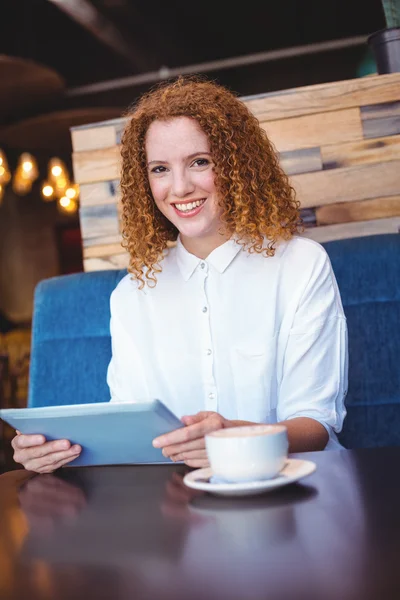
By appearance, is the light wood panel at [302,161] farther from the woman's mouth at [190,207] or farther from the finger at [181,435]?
the finger at [181,435]

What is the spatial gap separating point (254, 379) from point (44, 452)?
0.61 metres

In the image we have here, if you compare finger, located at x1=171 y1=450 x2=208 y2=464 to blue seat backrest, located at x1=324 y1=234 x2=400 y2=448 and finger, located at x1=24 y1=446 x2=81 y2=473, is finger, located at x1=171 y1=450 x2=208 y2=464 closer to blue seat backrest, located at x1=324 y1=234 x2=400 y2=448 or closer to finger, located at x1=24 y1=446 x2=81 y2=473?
finger, located at x1=24 y1=446 x2=81 y2=473

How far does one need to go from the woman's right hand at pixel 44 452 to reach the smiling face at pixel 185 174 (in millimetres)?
709

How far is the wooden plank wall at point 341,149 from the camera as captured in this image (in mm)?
2271

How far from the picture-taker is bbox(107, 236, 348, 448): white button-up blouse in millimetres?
1603

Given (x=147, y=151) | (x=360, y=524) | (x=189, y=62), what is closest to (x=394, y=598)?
(x=360, y=524)

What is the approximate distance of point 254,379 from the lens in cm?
170

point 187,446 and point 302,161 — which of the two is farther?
point 302,161

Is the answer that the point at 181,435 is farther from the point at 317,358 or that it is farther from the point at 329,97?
the point at 329,97

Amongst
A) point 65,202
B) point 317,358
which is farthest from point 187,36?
point 317,358

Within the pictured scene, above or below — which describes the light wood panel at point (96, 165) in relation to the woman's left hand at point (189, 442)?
above

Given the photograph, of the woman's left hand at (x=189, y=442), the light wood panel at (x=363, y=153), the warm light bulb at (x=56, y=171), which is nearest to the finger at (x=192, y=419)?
the woman's left hand at (x=189, y=442)

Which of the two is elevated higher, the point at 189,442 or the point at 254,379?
the point at 254,379

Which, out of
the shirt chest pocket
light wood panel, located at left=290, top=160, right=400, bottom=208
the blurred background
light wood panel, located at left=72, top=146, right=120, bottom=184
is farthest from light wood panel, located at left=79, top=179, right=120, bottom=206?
the blurred background
